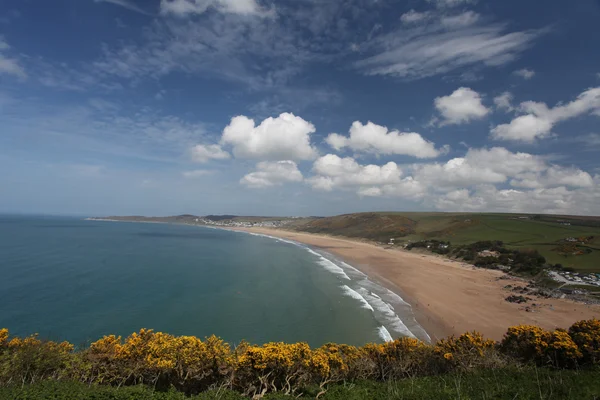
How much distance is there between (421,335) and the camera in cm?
2272

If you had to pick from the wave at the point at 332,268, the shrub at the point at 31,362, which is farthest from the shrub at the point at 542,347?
the wave at the point at 332,268

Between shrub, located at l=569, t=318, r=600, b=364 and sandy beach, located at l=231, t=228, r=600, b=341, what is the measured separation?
10885mm

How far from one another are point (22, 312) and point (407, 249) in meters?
74.5

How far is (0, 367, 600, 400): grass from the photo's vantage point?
789cm

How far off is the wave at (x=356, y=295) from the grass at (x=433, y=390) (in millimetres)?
19799

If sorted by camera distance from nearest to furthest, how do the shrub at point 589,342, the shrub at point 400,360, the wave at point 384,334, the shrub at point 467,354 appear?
the shrub at point 589,342 → the shrub at point 467,354 → the shrub at point 400,360 → the wave at point 384,334

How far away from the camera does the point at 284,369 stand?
1031cm

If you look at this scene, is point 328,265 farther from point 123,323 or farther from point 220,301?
point 123,323

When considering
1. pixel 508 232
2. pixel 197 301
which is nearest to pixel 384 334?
pixel 197 301

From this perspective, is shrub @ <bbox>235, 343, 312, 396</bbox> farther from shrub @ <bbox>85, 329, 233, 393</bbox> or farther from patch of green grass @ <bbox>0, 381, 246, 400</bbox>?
patch of green grass @ <bbox>0, 381, 246, 400</bbox>

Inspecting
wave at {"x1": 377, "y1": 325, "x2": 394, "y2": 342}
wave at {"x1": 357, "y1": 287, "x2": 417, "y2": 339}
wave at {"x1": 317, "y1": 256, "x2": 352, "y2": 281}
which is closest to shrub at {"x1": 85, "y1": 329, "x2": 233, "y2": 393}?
wave at {"x1": 377, "y1": 325, "x2": 394, "y2": 342}

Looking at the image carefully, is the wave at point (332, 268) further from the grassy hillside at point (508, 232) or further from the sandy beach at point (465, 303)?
the grassy hillside at point (508, 232)

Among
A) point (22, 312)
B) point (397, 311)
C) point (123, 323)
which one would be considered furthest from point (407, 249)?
point (22, 312)

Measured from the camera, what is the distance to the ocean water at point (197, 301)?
2339 centimetres
